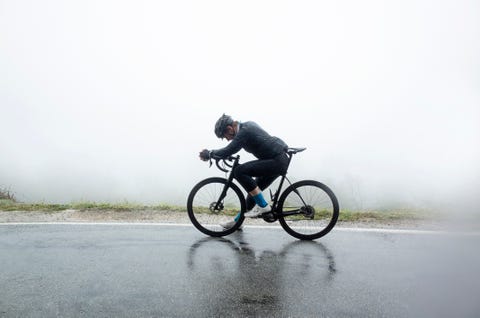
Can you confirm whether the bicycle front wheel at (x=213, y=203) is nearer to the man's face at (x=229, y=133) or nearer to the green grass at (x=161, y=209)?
the man's face at (x=229, y=133)

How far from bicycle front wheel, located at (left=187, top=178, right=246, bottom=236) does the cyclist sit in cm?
23

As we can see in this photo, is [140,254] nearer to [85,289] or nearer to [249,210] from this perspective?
[85,289]

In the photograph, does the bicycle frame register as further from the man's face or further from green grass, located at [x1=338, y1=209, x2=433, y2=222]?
green grass, located at [x1=338, y1=209, x2=433, y2=222]

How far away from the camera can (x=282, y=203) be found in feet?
18.7

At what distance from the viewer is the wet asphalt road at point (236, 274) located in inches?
138

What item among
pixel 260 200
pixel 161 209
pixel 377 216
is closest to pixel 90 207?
pixel 161 209

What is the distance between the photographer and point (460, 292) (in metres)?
3.78

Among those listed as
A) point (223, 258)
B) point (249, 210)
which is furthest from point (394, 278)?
point (249, 210)

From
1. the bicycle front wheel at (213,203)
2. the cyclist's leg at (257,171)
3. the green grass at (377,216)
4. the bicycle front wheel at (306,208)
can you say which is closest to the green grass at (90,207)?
the bicycle front wheel at (213,203)

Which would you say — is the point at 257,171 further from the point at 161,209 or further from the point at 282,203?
the point at 161,209

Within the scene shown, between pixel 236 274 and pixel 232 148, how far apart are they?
193 cm

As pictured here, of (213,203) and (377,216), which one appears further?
(377,216)

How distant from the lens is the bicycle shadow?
3.62 m

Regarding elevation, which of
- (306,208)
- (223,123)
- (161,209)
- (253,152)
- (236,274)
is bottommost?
(236,274)
